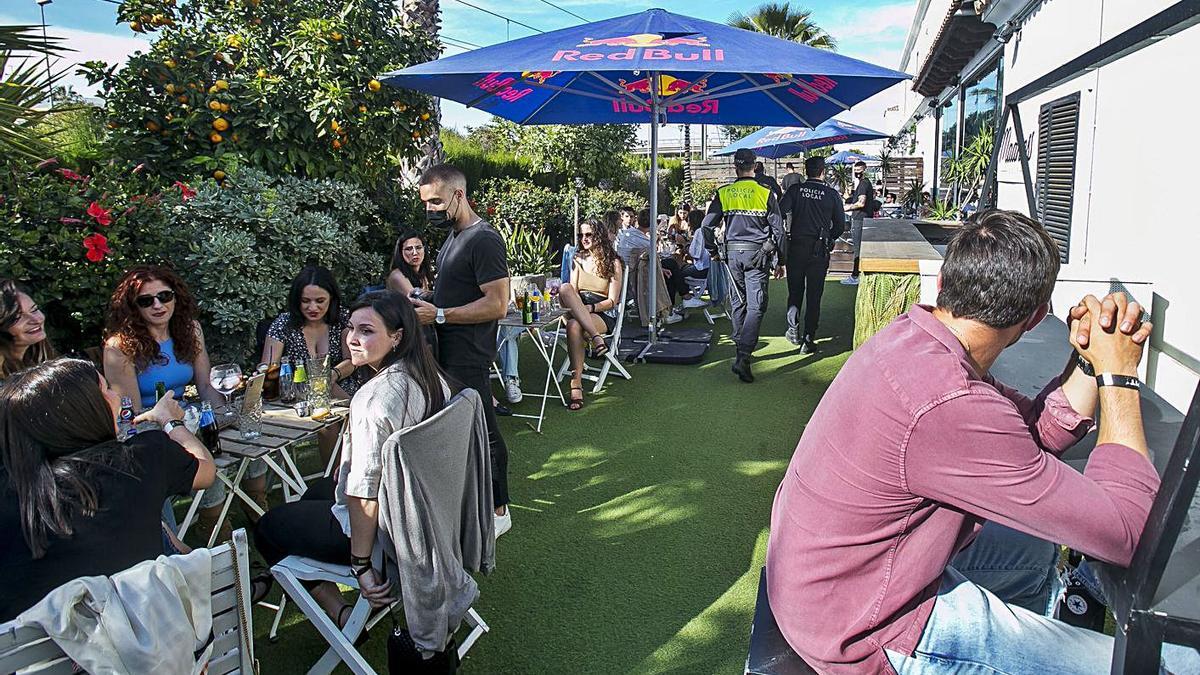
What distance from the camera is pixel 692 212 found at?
10750mm

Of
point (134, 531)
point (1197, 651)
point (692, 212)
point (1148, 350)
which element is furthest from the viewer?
point (692, 212)

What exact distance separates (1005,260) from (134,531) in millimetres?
2175

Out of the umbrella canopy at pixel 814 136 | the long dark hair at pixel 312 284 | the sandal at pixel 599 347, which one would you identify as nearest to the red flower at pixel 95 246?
the long dark hair at pixel 312 284

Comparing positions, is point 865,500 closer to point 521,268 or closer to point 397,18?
point 397,18

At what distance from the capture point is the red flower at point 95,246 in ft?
12.0

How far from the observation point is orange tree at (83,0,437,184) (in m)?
5.61

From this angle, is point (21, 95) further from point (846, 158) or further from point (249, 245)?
point (846, 158)

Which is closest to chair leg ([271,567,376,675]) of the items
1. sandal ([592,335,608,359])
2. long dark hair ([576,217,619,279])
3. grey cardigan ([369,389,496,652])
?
grey cardigan ([369,389,496,652])

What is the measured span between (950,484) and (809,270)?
6.31 m

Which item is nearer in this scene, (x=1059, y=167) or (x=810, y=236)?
(x=1059, y=167)

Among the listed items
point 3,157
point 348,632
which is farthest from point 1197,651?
point 3,157

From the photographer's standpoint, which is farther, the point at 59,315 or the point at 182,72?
the point at 182,72

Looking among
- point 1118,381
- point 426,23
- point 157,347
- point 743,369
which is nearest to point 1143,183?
point 1118,381

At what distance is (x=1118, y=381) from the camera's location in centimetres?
150
